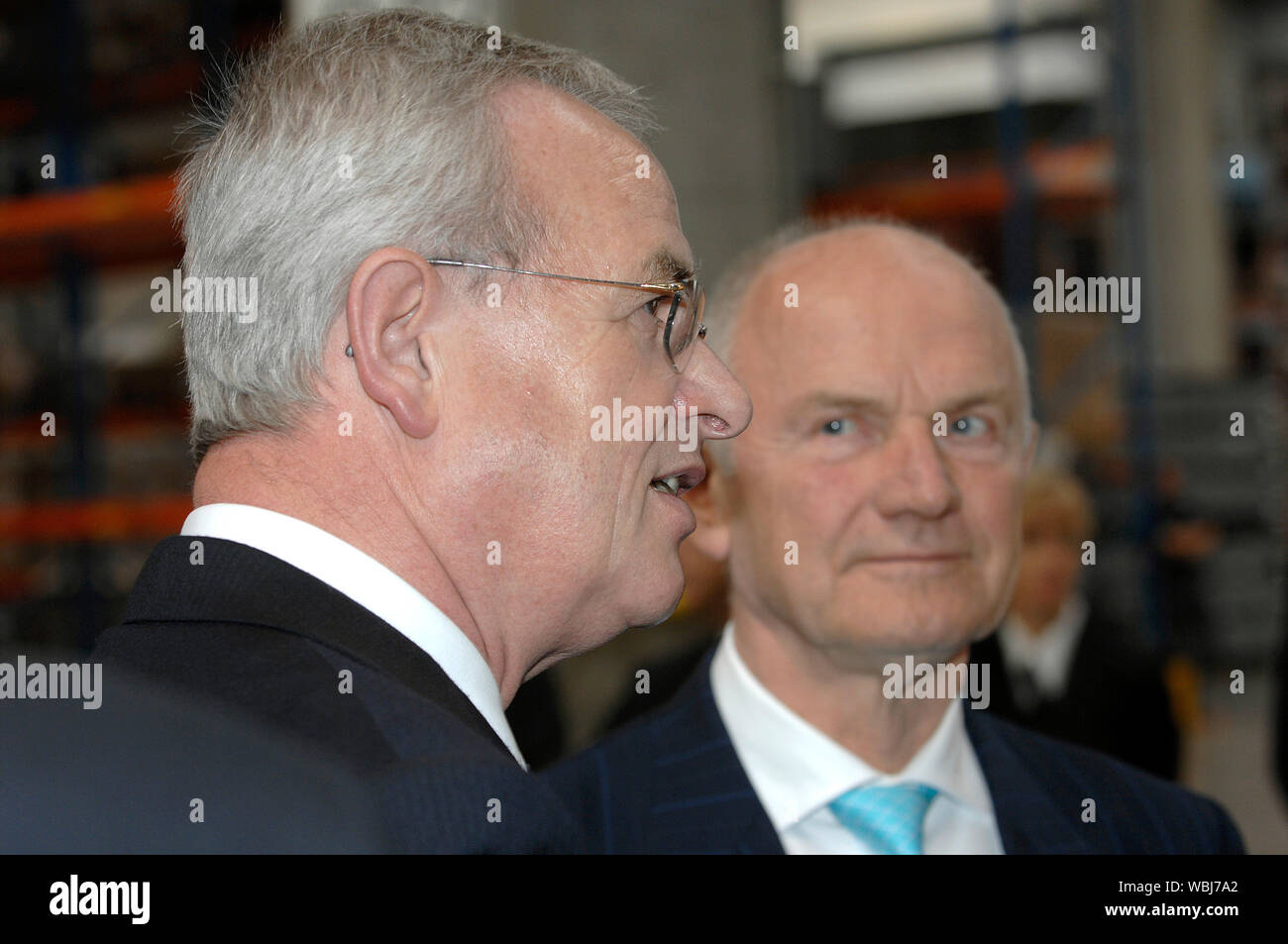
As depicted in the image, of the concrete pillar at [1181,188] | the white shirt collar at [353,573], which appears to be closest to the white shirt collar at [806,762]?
the white shirt collar at [353,573]

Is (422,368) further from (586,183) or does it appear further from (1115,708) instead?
(1115,708)

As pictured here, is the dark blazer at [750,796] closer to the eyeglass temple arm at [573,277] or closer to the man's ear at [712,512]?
the man's ear at [712,512]

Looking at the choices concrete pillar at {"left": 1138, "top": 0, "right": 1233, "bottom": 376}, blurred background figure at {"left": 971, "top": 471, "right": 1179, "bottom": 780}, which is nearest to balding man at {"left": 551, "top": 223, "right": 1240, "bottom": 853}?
blurred background figure at {"left": 971, "top": 471, "right": 1179, "bottom": 780}

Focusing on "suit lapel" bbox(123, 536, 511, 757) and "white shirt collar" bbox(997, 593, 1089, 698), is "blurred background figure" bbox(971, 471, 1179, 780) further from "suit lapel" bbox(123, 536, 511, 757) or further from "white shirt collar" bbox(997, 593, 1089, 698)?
"suit lapel" bbox(123, 536, 511, 757)

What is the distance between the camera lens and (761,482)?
5.23 ft

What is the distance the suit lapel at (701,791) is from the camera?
144 centimetres

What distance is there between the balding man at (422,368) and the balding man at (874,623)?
1.28 ft

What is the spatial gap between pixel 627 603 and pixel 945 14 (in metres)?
9.27

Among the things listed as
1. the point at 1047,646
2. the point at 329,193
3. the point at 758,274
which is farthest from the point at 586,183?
the point at 1047,646

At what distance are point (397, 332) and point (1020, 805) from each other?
35.2 inches

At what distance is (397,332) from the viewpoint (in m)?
1.03

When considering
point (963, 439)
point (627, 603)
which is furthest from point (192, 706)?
point (963, 439)

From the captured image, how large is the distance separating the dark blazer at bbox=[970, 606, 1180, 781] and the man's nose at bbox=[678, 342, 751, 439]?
2034mm
